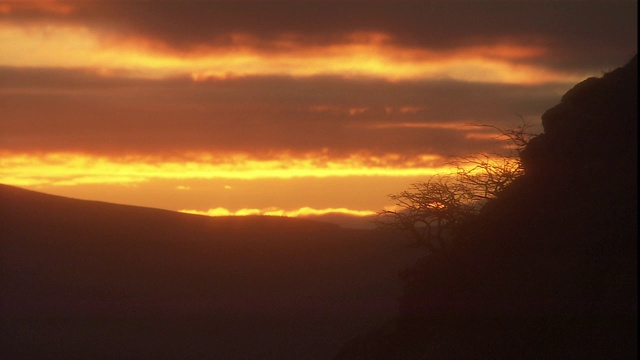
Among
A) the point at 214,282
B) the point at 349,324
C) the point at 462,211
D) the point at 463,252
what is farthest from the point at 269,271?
the point at 463,252

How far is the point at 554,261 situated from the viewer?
17.2m

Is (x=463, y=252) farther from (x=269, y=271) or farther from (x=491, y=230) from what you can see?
(x=269, y=271)

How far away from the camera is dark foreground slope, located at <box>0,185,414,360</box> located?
192 feet

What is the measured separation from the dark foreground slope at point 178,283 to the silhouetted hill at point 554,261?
3493 centimetres

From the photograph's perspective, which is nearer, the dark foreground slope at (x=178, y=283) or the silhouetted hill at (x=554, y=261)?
the silhouetted hill at (x=554, y=261)

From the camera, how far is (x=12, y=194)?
80.9 meters

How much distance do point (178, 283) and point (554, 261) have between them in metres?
57.8

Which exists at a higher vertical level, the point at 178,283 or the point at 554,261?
the point at 554,261

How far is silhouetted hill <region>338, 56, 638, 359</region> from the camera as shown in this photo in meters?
16.0

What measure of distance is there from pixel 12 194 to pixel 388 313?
38705mm

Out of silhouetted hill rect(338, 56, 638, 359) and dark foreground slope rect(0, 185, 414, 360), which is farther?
dark foreground slope rect(0, 185, 414, 360)

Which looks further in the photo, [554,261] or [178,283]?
[178,283]

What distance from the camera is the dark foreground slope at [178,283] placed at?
192 feet

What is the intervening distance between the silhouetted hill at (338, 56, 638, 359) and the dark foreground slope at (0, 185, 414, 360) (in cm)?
3493
